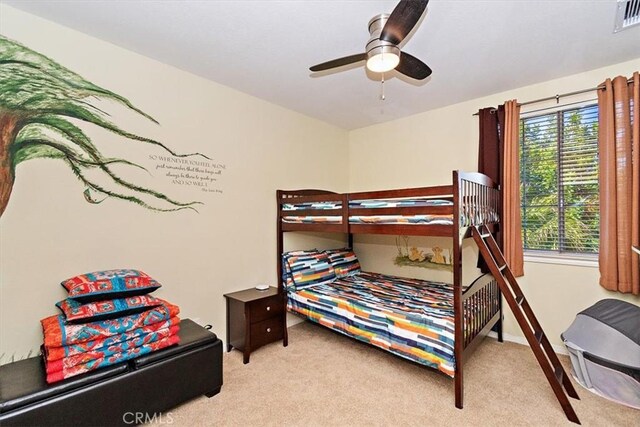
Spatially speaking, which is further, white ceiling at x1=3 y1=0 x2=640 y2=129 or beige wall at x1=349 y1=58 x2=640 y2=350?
beige wall at x1=349 y1=58 x2=640 y2=350

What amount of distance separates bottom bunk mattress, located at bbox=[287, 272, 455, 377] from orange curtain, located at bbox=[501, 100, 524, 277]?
0.70 m

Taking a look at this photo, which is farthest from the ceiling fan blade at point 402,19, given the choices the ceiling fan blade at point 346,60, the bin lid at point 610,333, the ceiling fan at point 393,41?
the bin lid at point 610,333

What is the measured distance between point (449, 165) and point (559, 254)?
140cm

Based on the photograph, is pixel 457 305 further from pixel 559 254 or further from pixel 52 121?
pixel 52 121

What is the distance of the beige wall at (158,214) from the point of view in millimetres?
1843

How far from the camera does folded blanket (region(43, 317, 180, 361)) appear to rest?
1570 millimetres

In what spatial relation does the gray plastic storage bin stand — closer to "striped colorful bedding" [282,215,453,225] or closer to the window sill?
the window sill

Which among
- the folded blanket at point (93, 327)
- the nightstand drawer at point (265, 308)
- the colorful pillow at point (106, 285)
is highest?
the colorful pillow at point (106, 285)

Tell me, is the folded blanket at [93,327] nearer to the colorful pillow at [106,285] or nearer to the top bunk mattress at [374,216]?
the colorful pillow at [106,285]

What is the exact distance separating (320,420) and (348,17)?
2.61 meters


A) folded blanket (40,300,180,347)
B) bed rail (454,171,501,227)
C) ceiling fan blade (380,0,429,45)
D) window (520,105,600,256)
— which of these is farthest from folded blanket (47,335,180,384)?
window (520,105,600,256)

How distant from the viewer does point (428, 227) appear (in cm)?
219

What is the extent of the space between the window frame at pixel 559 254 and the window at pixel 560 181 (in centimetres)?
2

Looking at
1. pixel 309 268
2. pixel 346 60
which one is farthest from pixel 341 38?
pixel 309 268
